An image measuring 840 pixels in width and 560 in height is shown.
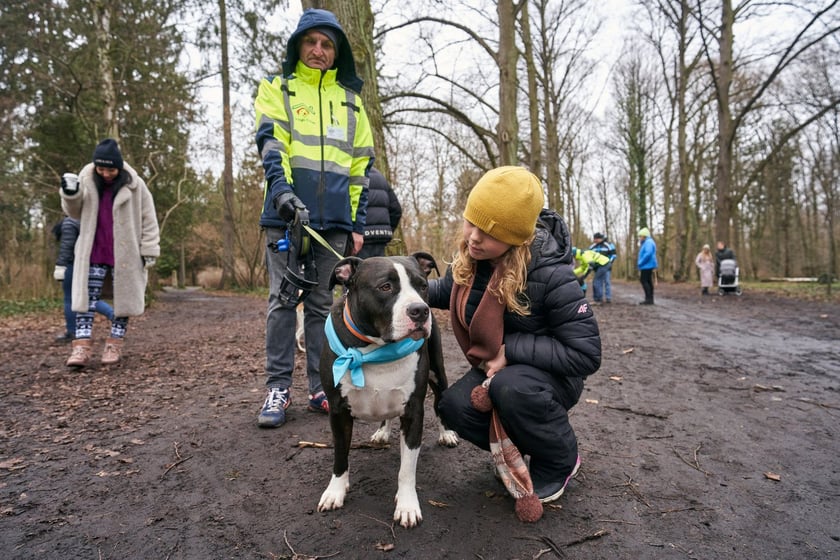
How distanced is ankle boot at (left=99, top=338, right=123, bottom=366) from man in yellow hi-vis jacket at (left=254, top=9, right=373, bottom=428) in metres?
2.82

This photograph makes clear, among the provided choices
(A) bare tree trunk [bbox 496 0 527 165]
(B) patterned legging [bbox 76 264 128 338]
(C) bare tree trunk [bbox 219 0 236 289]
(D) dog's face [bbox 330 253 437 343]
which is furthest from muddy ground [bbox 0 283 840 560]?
(C) bare tree trunk [bbox 219 0 236 289]

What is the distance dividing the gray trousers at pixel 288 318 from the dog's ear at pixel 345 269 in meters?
0.78

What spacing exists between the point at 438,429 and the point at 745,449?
77.6 inches

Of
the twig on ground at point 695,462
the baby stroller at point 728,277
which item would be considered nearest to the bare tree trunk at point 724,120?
the baby stroller at point 728,277

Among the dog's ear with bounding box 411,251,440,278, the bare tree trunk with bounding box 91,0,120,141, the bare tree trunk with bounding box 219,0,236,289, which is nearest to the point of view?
the dog's ear with bounding box 411,251,440,278

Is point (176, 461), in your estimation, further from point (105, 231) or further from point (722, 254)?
point (722, 254)

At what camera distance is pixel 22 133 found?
45.3 ft

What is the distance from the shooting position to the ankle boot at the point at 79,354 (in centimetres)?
486

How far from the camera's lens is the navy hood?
333cm

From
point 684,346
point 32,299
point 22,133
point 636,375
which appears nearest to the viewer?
point 636,375

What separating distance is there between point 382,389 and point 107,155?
4146 millimetres

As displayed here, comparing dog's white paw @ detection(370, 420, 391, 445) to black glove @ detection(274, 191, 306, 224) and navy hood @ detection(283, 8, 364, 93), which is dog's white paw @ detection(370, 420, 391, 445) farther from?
navy hood @ detection(283, 8, 364, 93)

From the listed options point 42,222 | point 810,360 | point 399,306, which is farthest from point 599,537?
point 42,222

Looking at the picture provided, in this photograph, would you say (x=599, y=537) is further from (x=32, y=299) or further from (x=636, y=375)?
(x=32, y=299)
